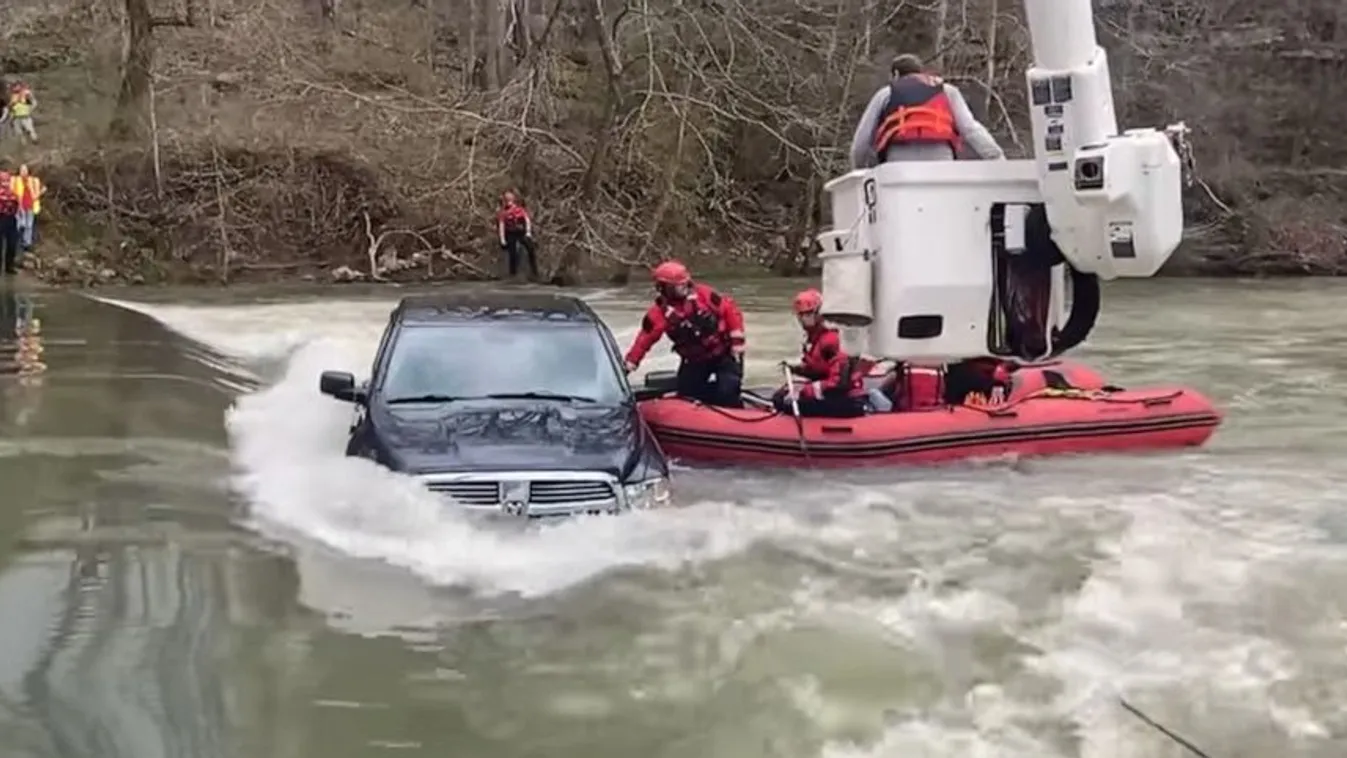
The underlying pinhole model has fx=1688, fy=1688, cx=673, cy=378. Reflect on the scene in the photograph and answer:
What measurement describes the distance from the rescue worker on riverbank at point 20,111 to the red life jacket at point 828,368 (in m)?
24.7

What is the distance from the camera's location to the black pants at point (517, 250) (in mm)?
32219

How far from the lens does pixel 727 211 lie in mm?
37312

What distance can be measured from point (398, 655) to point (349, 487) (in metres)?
2.66

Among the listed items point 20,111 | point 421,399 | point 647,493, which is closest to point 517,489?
point 647,493

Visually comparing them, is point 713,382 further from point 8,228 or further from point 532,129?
point 532,129

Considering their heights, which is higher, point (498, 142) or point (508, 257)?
point (498, 142)

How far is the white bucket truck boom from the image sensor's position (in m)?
11.3

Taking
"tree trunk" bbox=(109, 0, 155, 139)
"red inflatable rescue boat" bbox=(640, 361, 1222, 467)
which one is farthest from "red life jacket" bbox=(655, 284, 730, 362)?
"tree trunk" bbox=(109, 0, 155, 139)

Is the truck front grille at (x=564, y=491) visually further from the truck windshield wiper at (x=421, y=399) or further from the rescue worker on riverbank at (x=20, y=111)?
the rescue worker on riverbank at (x=20, y=111)

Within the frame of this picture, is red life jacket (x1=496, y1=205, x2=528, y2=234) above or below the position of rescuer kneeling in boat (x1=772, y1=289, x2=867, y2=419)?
above

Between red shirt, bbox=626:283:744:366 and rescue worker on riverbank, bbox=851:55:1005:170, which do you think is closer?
rescue worker on riverbank, bbox=851:55:1005:170

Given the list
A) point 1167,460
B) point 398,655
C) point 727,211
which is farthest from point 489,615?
point 727,211

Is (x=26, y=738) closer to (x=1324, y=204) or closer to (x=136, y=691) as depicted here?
(x=136, y=691)

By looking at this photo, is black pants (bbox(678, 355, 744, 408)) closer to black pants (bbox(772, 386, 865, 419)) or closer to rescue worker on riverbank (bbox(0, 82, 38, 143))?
black pants (bbox(772, 386, 865, 419))
